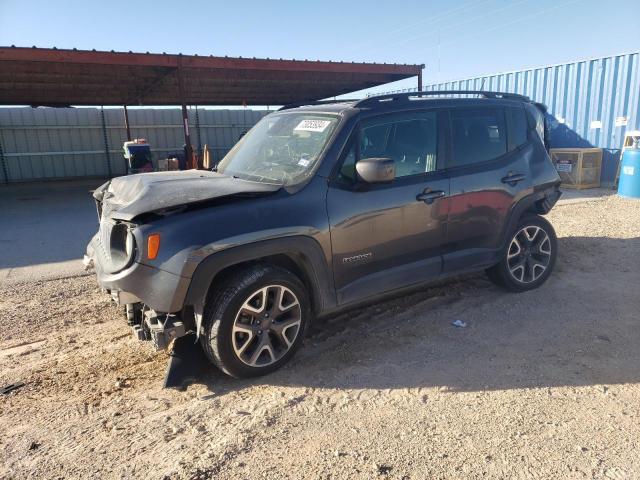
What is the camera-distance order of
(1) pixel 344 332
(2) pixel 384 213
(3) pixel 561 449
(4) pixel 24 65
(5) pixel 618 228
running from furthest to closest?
(4) pixel 24 65 < (5) pixel 618 228 < (1) pixel 344 332 < (2) pixel 384 213 < (3) pixel 561 449

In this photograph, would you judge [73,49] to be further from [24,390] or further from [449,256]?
[449,256]

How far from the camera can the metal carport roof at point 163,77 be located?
423 inches

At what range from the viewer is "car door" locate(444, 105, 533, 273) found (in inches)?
161

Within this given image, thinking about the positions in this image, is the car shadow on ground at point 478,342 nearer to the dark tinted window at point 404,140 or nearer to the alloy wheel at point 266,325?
the alloy wheel at point 266,325

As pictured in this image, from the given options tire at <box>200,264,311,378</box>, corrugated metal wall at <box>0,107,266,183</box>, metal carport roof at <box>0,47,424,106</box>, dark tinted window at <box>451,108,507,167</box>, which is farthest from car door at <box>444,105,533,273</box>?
corrugated metal wall at <box>0,107,266,183</box>

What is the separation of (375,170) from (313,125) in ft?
2.66

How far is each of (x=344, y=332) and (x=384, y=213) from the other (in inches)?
43.6

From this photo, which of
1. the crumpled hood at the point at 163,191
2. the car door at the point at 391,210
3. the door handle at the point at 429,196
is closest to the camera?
the crumpled hood at the point at 163,191

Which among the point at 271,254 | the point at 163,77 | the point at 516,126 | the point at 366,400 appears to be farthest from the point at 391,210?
the point at 163,77

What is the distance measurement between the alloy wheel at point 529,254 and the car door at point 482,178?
1.05 feet

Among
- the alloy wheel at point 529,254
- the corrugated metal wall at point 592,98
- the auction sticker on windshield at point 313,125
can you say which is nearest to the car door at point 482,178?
the alloy wheel at point 529,254

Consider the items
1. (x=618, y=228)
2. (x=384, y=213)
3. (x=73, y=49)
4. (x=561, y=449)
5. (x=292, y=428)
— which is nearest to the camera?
(x=561, y=449)

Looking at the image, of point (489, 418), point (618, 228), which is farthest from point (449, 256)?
point (618, 228)

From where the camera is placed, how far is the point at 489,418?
2750mm
